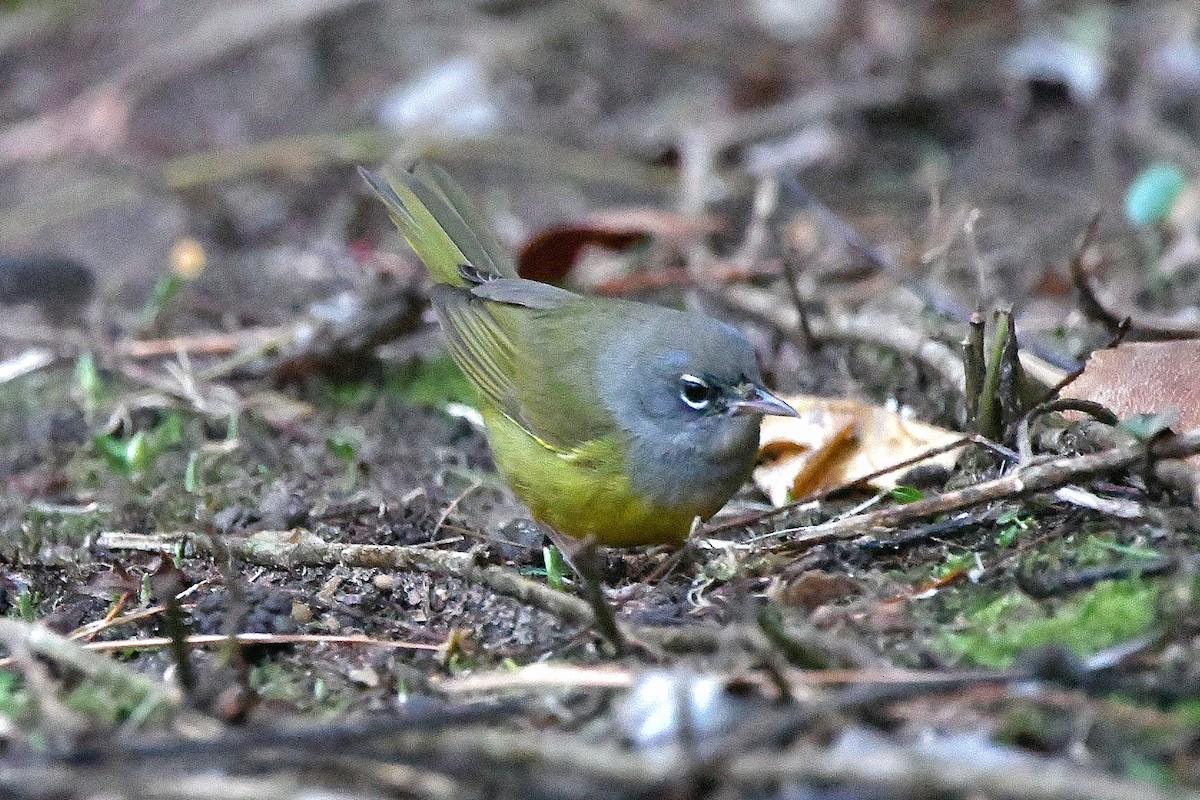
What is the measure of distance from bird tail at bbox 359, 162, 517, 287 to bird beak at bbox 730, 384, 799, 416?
149cm

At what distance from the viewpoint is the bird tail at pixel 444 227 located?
5.38m

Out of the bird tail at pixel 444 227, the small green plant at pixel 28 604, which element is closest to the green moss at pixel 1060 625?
the small green plant at pixel 28 604

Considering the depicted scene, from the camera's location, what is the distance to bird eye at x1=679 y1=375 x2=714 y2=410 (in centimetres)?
421

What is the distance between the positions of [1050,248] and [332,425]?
348cm

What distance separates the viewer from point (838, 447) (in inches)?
177

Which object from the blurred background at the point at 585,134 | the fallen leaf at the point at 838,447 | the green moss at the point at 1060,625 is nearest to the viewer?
the green moss at the point at 1060,625

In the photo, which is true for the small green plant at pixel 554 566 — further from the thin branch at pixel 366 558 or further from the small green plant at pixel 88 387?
the small green plant at pixel 88 387

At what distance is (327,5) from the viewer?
368 inches

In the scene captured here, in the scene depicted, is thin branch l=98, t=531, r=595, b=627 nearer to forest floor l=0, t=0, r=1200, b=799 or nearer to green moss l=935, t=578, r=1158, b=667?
forest floor l=0, t=0, r=1200, b=799

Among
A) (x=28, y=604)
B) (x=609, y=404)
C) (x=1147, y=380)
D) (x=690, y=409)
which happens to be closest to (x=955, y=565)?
(x=1147, y=380)

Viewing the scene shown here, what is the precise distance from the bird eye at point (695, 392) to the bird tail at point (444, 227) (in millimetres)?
1313

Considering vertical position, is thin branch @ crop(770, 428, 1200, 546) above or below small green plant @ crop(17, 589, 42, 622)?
above

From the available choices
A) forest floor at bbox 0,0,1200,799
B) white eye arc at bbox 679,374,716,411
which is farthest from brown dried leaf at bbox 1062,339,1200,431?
white eye arc at bbox 679,374,716,411

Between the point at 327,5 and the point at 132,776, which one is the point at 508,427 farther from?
the point at 327,5
